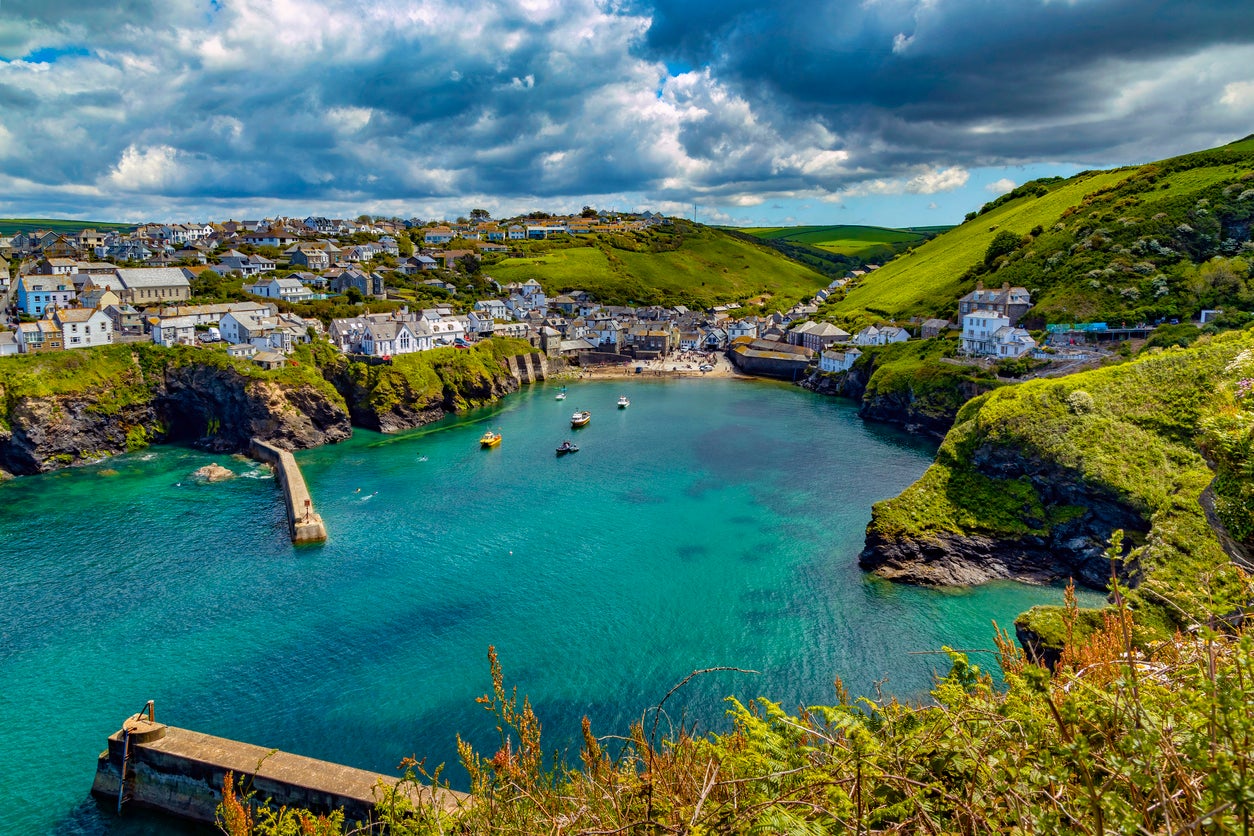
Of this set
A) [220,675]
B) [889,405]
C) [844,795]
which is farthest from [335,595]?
[889,405]

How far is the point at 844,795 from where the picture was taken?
5887 mm

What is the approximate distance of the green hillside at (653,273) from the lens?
493ft

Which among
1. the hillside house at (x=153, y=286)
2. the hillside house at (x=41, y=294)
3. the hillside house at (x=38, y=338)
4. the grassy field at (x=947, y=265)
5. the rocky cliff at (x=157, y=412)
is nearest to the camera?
the rocky cliff at (x=157, y=412)

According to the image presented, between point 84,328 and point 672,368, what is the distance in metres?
73.1

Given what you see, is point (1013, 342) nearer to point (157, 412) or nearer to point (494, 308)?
point (494, 308)

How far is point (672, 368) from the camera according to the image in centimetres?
10781

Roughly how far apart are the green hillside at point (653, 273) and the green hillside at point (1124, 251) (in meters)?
46.0

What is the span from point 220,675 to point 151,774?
639 centimetres

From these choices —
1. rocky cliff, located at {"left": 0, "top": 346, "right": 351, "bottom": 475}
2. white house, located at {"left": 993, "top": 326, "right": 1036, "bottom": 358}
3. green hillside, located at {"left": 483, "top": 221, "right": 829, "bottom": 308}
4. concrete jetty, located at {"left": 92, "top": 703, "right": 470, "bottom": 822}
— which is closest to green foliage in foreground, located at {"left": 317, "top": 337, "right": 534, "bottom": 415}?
rocky cliff, located at {"left": 0, "top": 346, "right": 351, "bottom": 475}

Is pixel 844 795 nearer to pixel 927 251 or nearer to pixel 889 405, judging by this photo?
pixel 889 405

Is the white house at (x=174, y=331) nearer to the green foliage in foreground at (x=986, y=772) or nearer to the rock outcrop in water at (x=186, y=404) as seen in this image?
the rock outcrop in water at (x=186, y=404)

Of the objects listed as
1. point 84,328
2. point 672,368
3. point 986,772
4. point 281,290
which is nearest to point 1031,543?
point 986,772

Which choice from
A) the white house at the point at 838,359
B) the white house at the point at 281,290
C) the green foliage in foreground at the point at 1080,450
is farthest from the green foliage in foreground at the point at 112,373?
the white house at the point at 838,359

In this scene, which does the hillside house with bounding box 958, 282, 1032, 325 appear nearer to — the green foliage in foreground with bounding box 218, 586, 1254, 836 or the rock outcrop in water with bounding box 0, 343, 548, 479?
the rock outcrop in water with bounding box 0, 343, 548, 479
